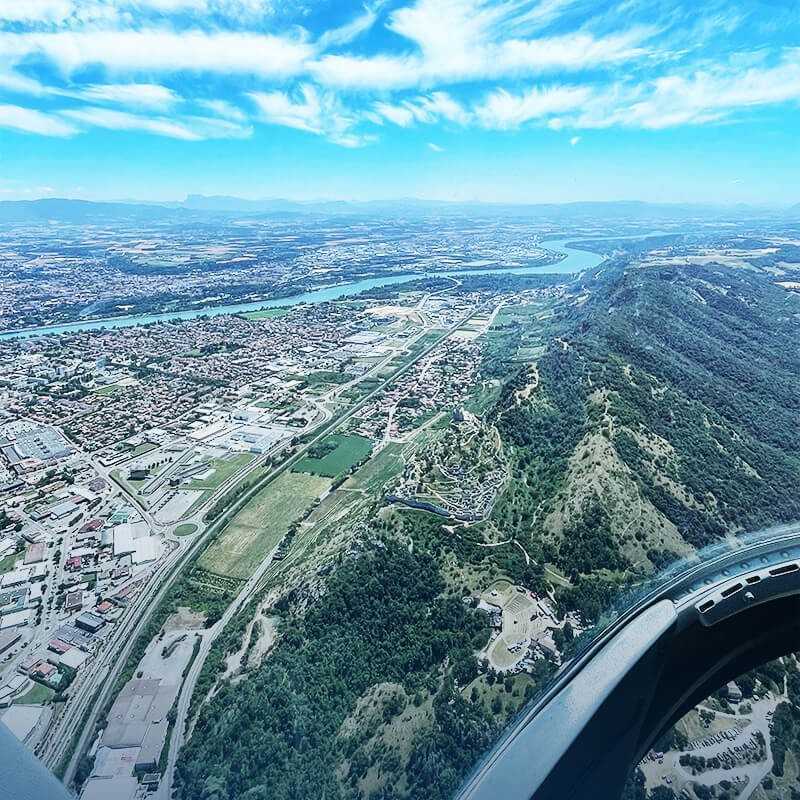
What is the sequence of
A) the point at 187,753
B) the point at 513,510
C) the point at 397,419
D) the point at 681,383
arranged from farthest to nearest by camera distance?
the point at 397,419
the point at 681,383
the point at 513,510
the point at 187,753

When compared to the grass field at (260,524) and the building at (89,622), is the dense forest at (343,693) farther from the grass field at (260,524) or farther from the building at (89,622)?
the building at (89,622)

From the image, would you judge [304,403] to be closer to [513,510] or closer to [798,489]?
[513,510]

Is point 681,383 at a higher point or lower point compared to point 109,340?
higher

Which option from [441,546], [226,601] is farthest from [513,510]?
[226,601]

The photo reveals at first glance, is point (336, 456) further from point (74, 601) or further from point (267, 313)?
point (267, 313)

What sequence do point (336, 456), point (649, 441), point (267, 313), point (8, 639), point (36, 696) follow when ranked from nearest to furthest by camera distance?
point (36, 696)
point (8, 639)
point (649, 441)
point (336, 456)
point (267, 313)

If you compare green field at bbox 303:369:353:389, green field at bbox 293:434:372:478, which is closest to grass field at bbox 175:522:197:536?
green field at bbox 293:434:372:478

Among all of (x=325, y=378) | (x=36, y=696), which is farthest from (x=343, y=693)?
(x=325, y=378)
